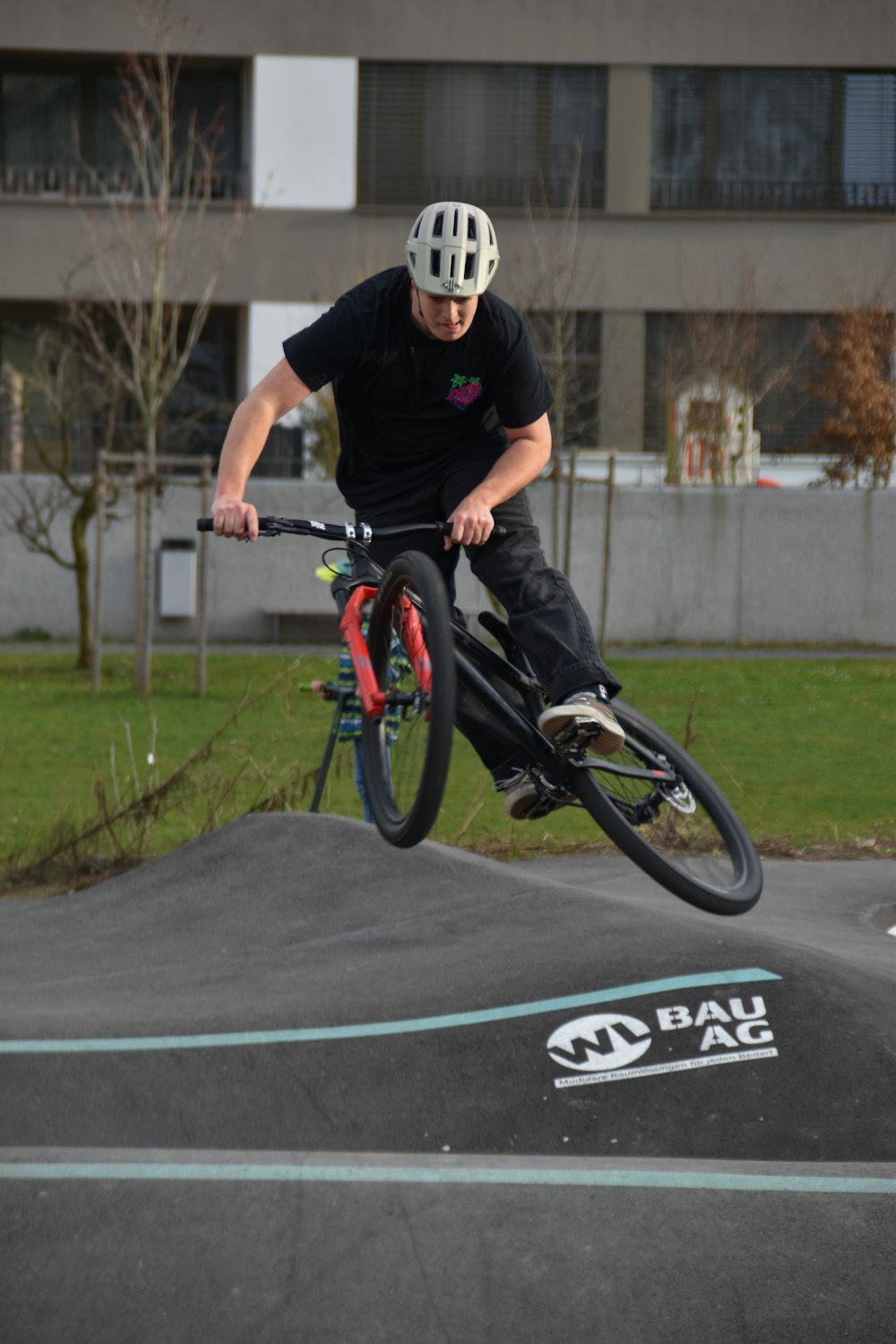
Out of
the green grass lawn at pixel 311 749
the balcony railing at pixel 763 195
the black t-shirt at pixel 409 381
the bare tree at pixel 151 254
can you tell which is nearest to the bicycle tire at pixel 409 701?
the black t-shirt at pixel 409 381

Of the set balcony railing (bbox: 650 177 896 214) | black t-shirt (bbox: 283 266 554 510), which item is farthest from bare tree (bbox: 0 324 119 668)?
black t-shirt (bbox: 283 266 554 510)

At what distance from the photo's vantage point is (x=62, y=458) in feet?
60.6

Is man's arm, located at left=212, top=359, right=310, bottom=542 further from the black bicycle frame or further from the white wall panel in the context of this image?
the white wall panel

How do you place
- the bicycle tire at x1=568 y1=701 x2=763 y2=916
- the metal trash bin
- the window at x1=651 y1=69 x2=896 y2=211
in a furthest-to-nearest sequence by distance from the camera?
the window at x1=651 y1=69 x2=896 y2=211 < the metal trash bin < the bicycle tire at x1=568 y1=701 x2=763 y2=916

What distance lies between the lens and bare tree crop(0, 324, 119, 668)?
1659 centimetres

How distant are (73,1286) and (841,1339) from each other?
1824 millimetres

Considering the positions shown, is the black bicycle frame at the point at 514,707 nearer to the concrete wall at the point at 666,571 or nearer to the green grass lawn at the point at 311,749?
the green grass lawn at the point at 311,749

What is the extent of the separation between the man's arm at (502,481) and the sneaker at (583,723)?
22.1 inches

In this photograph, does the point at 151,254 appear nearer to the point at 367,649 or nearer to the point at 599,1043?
the point at 367,649

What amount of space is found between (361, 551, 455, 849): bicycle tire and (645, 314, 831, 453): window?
17953 millimetres

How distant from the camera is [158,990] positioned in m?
6.27

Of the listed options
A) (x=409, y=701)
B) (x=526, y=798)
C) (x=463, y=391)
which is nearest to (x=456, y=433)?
(x=463, y=391)

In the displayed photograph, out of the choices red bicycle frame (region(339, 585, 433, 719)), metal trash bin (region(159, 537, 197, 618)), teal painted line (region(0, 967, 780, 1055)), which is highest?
red bicycle frame (region(339, 585, 433, 719))

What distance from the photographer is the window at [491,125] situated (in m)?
25.3
